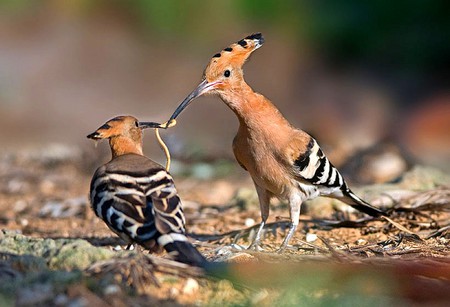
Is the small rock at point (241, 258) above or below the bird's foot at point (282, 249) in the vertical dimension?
above

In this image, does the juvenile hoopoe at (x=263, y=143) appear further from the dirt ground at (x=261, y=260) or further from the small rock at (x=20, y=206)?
the small rock at (x=20, y=206)

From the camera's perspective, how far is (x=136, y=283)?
361 centimetres

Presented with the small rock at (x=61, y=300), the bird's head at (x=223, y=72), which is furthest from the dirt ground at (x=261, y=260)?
the bird's head at (x=223, y=72)

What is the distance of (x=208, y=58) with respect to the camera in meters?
13.4

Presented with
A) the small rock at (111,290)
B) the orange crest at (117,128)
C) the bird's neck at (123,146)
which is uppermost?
the orange crest at (117,128)

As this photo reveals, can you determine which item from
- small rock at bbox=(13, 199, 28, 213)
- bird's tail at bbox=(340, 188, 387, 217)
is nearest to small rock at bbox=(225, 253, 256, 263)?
bird's tail at bbox=(340, 188, 387, 217)

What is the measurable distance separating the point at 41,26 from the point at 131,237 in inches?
402

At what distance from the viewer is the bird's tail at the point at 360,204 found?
5516mm

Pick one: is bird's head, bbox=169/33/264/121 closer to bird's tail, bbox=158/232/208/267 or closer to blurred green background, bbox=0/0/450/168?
bird's tail, bbox=158/232/208/267

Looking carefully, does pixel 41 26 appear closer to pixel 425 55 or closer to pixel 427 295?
pixel 425 55

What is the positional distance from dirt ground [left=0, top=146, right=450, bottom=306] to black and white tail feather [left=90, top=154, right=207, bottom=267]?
114mm

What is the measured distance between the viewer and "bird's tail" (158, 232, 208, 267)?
12.6 feet

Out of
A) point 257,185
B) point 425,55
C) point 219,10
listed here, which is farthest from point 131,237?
point 219,10

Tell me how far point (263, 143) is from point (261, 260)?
1.14 meters
